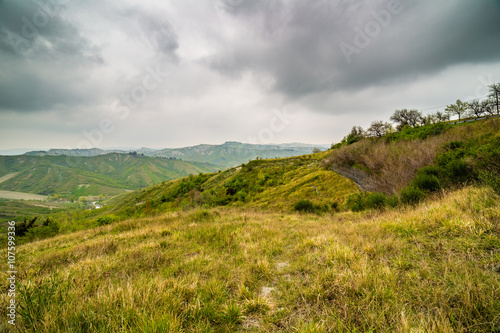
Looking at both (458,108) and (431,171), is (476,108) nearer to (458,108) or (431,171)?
(458,108)

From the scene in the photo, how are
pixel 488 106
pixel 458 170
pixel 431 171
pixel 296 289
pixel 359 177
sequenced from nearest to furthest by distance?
pixel 296 289
pixel 458 170
pixel 431 171
pixel 359 177
pixel 488 106

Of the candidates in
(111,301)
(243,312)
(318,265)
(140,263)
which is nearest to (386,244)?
(318,265)

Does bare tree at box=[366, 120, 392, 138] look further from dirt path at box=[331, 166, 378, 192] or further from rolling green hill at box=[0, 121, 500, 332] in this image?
rolling green hill at box=[0, 121, 500, 332]

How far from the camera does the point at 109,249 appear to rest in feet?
20.8

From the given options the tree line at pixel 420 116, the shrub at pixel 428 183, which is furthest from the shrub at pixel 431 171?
the tree line at pixel 420 116

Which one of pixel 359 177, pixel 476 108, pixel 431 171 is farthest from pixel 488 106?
Answer: pixel 431 171

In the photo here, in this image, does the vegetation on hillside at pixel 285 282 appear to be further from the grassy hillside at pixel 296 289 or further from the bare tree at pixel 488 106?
the bare tree at pixel 488 106

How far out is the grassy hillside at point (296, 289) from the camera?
2.33 metres

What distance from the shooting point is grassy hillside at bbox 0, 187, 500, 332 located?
233cm

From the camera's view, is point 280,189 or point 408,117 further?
point 408,117

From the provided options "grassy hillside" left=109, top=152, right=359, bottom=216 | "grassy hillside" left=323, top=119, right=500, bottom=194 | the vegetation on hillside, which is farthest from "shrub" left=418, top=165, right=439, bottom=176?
"grassy hillside" left=109, top=152, right=359, bottom=216

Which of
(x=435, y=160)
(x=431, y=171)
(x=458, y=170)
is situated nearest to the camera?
(x=458, y=170)

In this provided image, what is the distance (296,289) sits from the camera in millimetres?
3359

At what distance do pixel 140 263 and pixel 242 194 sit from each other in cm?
4097
